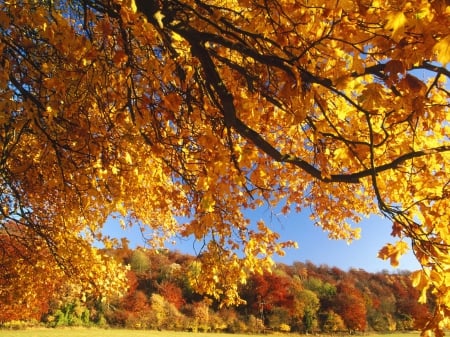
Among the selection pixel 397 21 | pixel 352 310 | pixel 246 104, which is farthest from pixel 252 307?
pixel 397 21

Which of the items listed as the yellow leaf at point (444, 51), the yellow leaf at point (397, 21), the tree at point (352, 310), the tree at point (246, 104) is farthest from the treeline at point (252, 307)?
the yellow leaf at point (444, 51)

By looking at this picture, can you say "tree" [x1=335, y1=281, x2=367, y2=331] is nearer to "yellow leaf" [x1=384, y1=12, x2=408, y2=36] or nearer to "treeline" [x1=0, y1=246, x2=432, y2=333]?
"treeline" [x1=0, y1=246, x2=432, y2=333]

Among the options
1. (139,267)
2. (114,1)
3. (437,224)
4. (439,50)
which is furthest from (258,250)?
(139,267)

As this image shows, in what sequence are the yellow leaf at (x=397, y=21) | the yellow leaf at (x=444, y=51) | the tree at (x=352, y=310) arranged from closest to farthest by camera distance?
the yellow leaf at (x=444, y=51) → the yellow leaf at (x=397, y=21) → the tree at (x=352, y=310)

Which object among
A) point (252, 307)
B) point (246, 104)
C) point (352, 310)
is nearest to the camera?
point (246, 104)

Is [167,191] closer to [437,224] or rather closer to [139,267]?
[437,224]

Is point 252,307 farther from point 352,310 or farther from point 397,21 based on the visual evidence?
point 397,21

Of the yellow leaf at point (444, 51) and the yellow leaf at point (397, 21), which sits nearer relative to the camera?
the yellow leaf at point (444, 51)

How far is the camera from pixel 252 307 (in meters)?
73.7

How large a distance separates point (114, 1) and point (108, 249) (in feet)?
27.4

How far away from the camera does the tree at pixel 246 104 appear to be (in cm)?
342

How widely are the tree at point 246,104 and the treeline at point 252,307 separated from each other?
176 ft

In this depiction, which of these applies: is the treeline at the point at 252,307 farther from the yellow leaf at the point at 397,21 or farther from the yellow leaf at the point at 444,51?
the yellow leaf at the point at 444,51

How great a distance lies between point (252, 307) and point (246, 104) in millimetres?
74156
